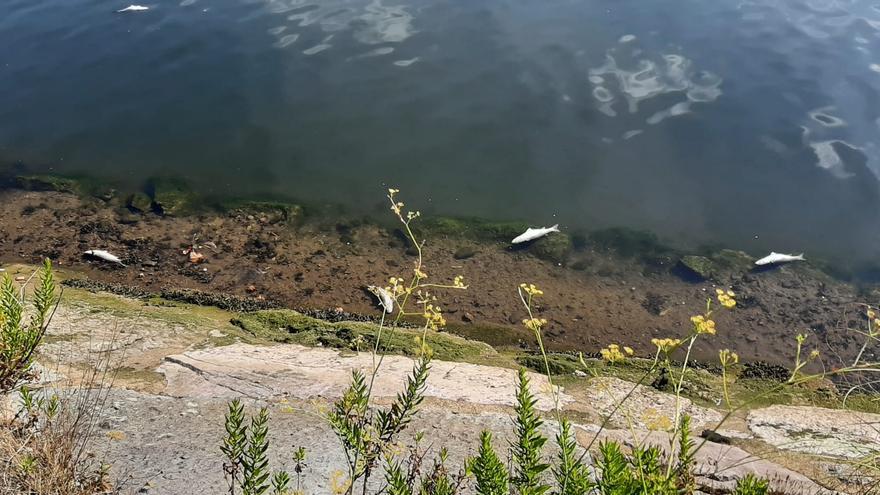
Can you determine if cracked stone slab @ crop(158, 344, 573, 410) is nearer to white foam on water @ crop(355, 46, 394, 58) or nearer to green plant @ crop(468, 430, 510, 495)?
green plant @ crop(468, 430, 510, 495)

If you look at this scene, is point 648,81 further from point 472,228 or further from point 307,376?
point 307,376

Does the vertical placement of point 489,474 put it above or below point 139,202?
above

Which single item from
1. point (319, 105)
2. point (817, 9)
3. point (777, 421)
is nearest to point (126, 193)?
Answer: point (319, 105)

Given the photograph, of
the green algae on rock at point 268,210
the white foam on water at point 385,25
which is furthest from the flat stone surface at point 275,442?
the white foam on water at point 385,25

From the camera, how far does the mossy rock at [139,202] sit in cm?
830

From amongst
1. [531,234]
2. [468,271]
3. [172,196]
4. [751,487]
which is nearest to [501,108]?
[531,234]

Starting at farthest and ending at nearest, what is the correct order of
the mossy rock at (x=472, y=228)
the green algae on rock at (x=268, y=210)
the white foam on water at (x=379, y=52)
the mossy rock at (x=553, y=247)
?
the white foam on water at (x=379, y=52) → the green algae on rock at (x=268, y=210) → the mossy rock at (x=472, y=228) → the mossy rock at (x=553, y=247)

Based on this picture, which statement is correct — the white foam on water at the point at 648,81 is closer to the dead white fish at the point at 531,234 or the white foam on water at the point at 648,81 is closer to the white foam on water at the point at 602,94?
the white foam on water at the point at 602,94

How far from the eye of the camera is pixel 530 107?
378 inches

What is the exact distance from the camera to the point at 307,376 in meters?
4.27

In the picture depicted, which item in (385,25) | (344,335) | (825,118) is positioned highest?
(385,25)

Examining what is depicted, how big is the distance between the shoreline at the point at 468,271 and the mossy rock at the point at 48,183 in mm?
380

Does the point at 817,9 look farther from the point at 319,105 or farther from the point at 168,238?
the point at 168,238

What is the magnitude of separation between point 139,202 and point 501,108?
5.26 m
